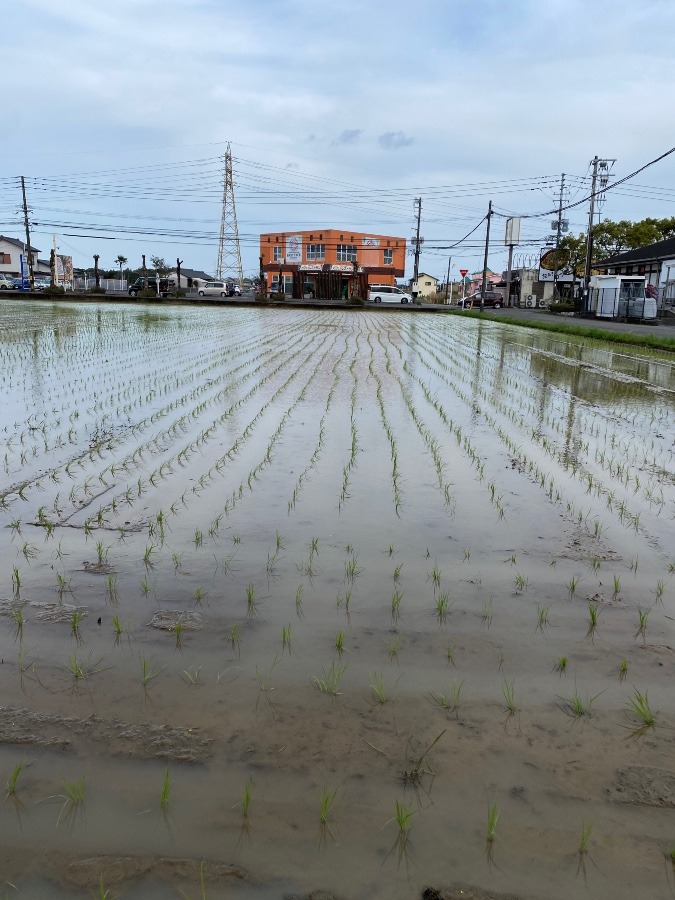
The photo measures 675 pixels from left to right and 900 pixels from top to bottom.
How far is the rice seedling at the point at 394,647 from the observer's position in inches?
101

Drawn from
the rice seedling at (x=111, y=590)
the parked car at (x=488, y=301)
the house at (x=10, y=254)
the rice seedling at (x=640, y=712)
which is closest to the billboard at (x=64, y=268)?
the house at (x=10, y=254)

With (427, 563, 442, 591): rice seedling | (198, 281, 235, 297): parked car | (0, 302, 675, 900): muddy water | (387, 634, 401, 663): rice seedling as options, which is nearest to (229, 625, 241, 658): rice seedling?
(0, 302, 675, 900): muddy water

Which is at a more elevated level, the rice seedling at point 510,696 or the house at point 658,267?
the house at point 658,267

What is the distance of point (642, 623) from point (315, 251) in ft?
226

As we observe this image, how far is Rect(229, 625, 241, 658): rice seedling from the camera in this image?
261cm

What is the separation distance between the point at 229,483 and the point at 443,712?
2.80 metres

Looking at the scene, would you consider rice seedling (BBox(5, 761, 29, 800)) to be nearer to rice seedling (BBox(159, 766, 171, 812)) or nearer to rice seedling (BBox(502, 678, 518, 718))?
rice seedling (BBox(159, 766, 171, 812))

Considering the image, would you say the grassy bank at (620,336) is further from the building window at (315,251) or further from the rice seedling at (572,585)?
the building window at (315,251)

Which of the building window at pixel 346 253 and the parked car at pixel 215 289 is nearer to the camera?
the parked car at pixel 215 289

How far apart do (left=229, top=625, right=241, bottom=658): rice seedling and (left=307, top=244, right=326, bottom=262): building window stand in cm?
6829

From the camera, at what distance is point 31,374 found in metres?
10.1

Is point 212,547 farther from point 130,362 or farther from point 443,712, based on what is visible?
→ point 130,362

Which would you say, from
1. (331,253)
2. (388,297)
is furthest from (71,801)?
(331,253)

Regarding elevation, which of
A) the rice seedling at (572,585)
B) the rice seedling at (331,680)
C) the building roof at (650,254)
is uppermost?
the building roof at (650,254)
